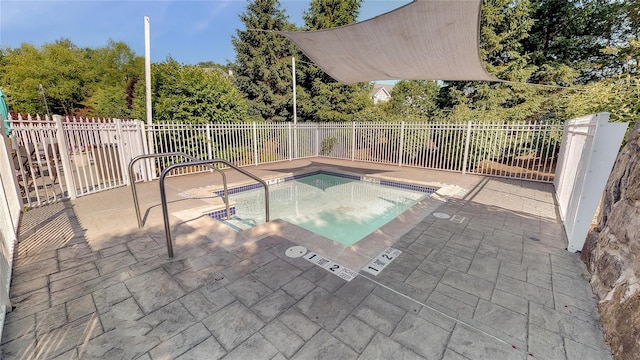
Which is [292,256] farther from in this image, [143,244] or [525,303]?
[525,303]

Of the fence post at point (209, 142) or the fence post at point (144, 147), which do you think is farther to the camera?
the fence post at point (209, 142)

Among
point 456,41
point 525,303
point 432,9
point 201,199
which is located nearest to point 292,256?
point 525,303

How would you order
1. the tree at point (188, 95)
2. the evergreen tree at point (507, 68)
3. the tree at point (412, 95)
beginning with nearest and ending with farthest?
the tree at point (188, 95) < the evergreen tree at point (507, 68) < the tree at point (412, 95)

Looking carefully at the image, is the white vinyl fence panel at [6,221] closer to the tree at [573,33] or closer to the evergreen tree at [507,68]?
the evergreen tree at [507,68]

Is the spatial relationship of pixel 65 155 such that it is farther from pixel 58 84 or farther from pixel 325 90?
pixel 58 84

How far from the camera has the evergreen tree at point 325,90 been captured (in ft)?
47.5

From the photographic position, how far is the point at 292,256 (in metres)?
2.77

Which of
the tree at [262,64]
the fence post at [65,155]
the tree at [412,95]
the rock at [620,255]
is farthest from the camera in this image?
the tree at [412,95]

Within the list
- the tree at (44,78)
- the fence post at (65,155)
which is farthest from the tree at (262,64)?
the tree at (44,78)

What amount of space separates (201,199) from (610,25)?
15.6 m

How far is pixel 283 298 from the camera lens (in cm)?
212

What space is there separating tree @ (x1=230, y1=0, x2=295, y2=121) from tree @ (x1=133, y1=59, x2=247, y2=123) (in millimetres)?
6984

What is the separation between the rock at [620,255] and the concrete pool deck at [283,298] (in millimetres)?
132

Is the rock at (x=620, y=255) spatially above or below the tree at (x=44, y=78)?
below
